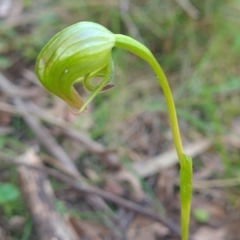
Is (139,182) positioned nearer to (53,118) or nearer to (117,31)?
(53,118)

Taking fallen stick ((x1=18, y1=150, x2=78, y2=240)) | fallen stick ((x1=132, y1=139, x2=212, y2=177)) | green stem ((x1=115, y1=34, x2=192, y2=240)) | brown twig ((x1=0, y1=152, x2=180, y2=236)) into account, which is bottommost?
fallen stick ((x1=132, y1=139, x2=212, y2=177))

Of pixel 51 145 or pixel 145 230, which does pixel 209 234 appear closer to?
pixel 145 230

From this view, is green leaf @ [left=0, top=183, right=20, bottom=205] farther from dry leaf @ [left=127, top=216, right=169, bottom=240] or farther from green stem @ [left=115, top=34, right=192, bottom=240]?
green stem @ [left=115, top=34, right=192, bottom=240]

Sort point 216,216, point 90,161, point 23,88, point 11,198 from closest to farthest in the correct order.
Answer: point 11,198 < point 216,216 < point 90,161 < point 23,88

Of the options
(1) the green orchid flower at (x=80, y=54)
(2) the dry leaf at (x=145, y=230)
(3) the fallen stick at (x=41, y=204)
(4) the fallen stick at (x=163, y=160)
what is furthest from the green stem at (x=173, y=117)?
(4) the fallen stick at (x=163, y=160)

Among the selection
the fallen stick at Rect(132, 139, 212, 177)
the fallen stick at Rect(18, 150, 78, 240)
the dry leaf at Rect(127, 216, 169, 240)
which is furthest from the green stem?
the fallen stick at Rect(132, 139, 212, 177)

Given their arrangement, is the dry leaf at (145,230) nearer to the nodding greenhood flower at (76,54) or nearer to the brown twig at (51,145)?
the brown twig at (51,145)

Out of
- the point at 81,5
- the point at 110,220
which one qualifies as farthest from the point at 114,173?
the point at 81,5

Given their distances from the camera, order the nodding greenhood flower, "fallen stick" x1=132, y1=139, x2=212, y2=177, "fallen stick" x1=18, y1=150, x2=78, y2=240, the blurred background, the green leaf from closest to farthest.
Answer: the nodding greenhood flower
"fallen stick" x1=18, y1=150, x2=78, y2=240
the green leaf
the blurred background
"fallen stick" x1=132, y1=139, x2=212, y2=177
